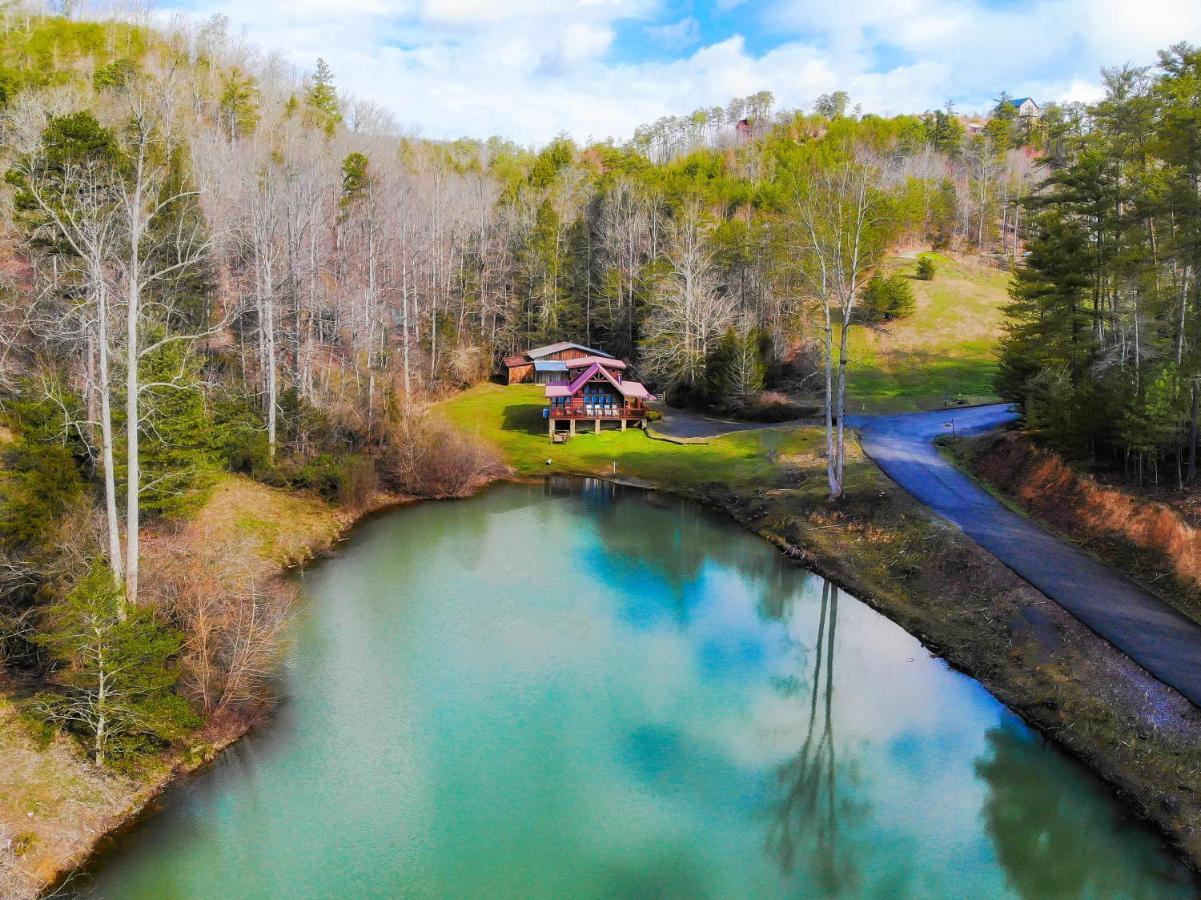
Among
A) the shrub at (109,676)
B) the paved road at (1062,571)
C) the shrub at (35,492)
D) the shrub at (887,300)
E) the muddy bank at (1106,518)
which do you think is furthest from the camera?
the shrub at (887,300)

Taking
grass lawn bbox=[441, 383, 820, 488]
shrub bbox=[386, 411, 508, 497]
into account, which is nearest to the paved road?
grass lawn bbox=[441, 383, 820, 488]

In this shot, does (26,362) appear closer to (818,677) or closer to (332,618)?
(332,618)

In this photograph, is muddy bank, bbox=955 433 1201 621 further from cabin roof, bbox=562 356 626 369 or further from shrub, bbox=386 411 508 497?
cabin roof, bbox=562 356 626 369

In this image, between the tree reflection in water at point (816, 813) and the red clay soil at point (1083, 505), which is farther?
the red clay soil at point (1083, 505)

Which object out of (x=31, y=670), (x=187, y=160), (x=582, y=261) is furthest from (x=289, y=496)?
(x=582, y=261)

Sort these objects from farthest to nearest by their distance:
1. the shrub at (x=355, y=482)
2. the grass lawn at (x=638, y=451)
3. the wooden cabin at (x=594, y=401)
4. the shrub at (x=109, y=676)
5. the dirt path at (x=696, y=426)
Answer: the wooden cabin at (x=594, y=401), the dirt path at (x=696, y=426), the grass lawn at (x=638, y=451), the shrub at (x=355, y=482), the shrub at (x=109, y=676)

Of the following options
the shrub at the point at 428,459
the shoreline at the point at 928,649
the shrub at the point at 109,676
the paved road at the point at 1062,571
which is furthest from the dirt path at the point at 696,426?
the shrub at the point at 109,676

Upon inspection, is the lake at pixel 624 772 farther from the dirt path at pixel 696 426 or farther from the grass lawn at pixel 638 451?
the dirt path at pixel 696 426
